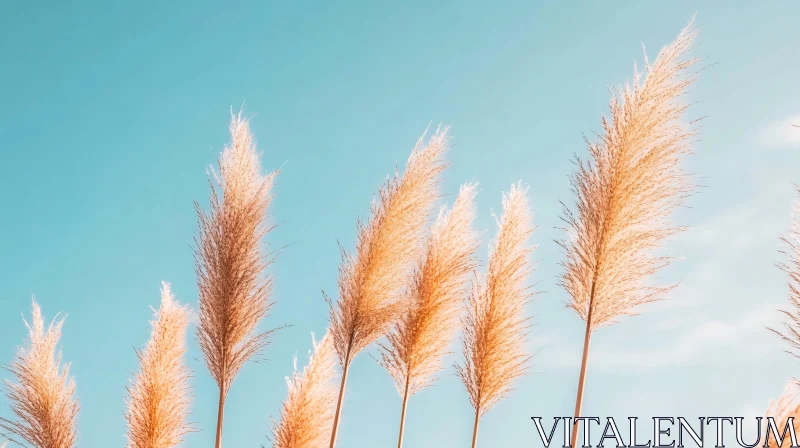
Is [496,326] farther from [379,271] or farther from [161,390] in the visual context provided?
[161,390]

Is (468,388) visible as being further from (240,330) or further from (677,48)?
(677,48)

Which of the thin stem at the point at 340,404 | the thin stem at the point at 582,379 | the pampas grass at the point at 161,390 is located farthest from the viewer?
the pampas grass at the point at 161,390

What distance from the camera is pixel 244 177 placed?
4.84 meters

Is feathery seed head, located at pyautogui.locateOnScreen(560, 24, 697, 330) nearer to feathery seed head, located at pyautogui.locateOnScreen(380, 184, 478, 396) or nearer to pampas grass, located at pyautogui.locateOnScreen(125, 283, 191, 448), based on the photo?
feathery seed head, located at pyautogui.locateOnScreen(380, 184, 478, 396)

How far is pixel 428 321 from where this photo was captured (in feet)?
16.4

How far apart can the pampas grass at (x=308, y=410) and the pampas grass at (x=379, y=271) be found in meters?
1.58

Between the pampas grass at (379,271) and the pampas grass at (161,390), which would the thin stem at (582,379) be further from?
the pampas grass at (161,390)

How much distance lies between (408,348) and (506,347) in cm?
71

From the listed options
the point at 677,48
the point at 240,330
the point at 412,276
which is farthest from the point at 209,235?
the point at 677,48

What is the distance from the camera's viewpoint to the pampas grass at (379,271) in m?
4.66

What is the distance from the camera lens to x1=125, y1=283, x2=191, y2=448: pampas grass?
234 inches

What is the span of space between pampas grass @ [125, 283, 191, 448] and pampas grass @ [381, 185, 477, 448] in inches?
84.2

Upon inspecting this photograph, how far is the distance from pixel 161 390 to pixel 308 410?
129 centimetres

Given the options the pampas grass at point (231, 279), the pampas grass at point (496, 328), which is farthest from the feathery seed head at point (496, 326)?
the pampas grass at point (231, 279)
